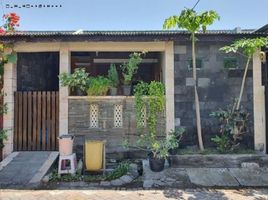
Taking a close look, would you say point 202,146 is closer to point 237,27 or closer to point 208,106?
point 208,106

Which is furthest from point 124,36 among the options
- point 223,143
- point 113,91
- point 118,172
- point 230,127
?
point 223,143

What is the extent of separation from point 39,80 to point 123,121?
478 cm

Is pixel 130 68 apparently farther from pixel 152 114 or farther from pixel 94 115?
pixel 94 115

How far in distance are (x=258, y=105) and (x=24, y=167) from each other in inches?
286

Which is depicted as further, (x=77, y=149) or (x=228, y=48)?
(x=77, y=149)

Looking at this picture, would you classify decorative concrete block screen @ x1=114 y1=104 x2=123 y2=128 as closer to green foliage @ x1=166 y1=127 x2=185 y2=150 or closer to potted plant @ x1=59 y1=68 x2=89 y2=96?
potted plant @ x1=59 y1=68 x2=89 y2=96

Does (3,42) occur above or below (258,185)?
above

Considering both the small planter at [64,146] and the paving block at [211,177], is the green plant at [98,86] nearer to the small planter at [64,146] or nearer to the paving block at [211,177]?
the small planter at [64,146]

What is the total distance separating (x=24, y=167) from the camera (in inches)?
342

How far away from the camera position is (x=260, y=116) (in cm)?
1006

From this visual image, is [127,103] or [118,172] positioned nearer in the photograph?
[118,172]

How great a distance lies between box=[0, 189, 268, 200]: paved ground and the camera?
693 centimetres

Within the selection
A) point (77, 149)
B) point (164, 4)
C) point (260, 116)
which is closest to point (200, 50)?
point (164, 4)

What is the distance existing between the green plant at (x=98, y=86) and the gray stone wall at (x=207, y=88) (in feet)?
7.30
